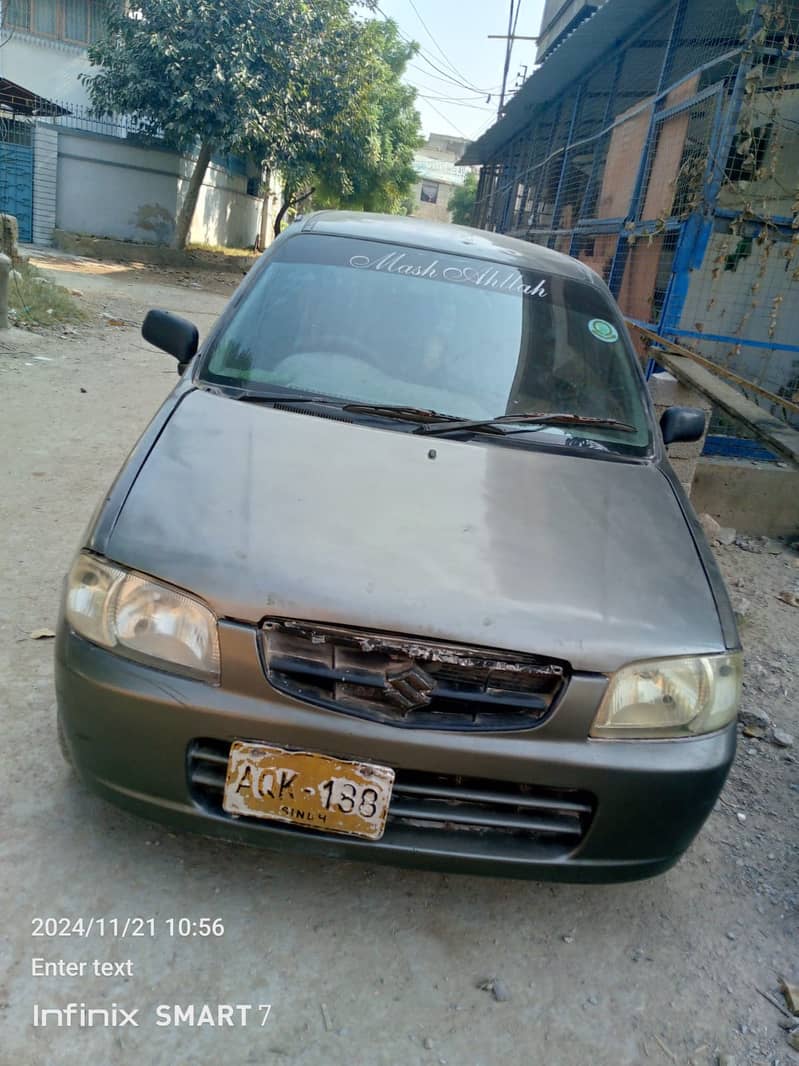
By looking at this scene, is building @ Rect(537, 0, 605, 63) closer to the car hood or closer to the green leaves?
the green leaves

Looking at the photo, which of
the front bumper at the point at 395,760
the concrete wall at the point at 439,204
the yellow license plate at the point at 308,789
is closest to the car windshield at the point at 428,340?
the front bumper at the point at 395,760

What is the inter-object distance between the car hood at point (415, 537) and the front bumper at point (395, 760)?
16 cm

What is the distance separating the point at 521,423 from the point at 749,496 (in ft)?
11.4

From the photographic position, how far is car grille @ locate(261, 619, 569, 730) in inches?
67.7

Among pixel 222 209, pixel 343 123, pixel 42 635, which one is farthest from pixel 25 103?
pixel 42 635

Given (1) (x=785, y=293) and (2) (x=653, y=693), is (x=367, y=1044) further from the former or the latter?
(1) (x=785, y=293)

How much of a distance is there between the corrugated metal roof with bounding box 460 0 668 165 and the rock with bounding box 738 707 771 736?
28.3ft

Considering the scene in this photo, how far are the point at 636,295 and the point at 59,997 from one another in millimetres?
7637

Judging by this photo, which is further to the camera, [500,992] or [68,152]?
[68,152]

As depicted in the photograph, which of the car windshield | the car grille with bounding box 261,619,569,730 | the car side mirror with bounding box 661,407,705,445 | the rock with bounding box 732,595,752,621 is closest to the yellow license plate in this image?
the car grille with bounding box 261,619,569,730

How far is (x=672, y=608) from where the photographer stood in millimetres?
1945

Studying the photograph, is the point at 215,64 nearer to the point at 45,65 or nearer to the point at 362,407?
the point at 45,65

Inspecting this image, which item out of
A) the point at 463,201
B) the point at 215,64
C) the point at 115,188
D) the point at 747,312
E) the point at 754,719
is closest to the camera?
the point at 754,719

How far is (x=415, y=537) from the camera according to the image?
6.39 ft
